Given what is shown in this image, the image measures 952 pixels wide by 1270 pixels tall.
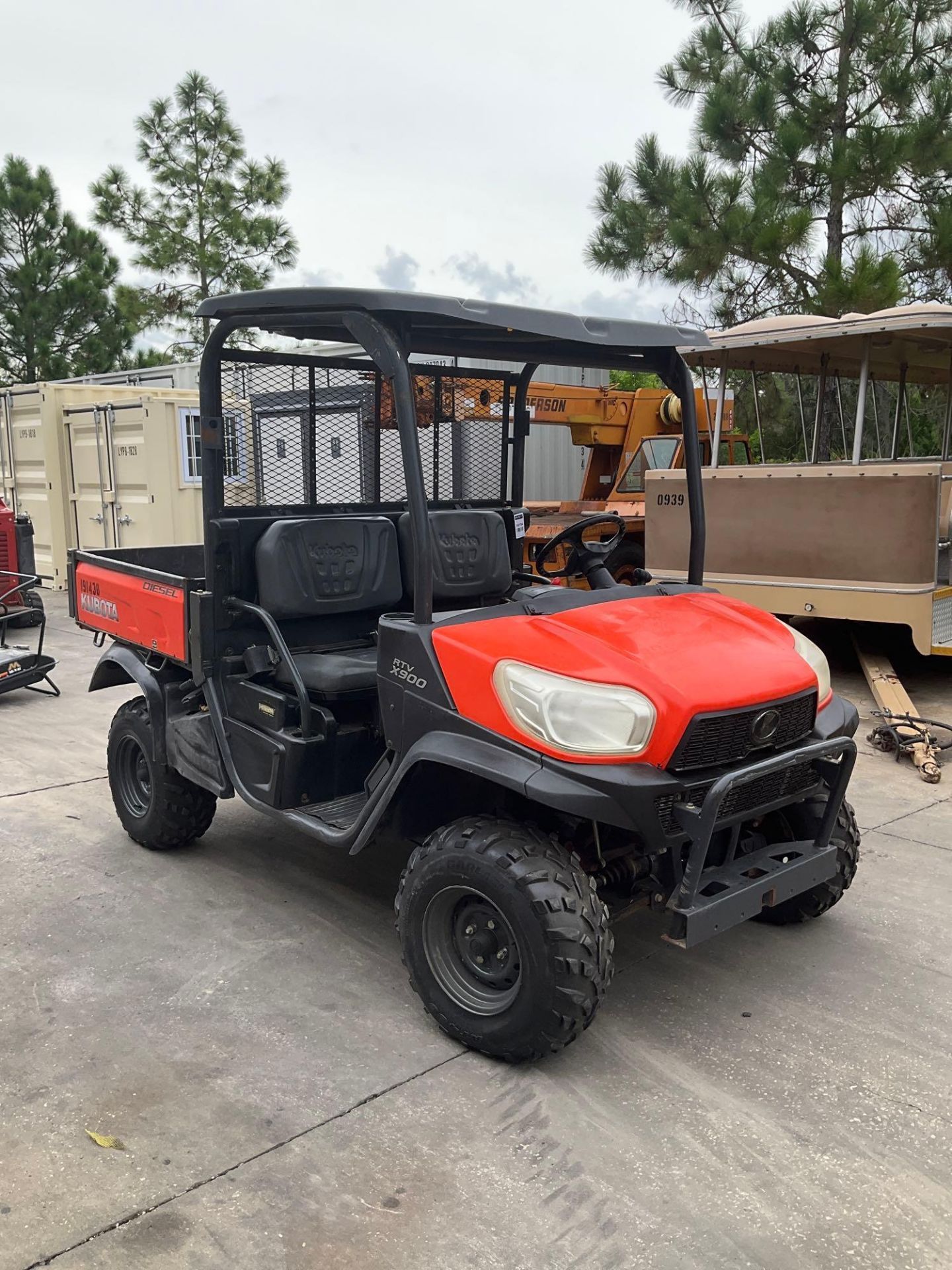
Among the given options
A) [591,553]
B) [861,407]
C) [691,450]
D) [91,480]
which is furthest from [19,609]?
[691,450]

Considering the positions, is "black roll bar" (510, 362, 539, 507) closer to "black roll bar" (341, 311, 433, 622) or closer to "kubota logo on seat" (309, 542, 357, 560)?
"kubota logo on seat" (309, 542, 357, 560)

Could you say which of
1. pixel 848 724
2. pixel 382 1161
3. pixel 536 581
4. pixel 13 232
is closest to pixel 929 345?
pixel 536 581

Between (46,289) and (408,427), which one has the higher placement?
(46,289)

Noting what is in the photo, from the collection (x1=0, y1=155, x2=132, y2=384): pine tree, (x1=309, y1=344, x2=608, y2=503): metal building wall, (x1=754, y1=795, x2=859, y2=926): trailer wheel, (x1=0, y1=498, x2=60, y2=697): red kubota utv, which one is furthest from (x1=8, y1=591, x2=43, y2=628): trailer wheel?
(x1=0, y1=155, x2=132, y2=384): pine tree

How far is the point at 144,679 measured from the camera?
4.41 m

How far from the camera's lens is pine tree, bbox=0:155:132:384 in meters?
23.5

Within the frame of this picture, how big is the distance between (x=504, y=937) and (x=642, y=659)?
2.82 ft

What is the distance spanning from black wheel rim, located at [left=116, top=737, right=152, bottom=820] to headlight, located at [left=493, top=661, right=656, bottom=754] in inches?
91.2

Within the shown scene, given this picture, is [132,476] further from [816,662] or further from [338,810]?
[816,662]

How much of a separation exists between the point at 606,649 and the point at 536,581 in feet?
5.52

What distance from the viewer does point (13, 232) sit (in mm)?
23688

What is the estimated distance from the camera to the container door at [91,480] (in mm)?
12148

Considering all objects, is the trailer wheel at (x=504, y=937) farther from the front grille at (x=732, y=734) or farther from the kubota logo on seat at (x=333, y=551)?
the kubota logo on seat at (x=333, y=551)

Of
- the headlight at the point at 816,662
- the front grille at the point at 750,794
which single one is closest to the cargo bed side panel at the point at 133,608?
the front grille at the point at 750,794
